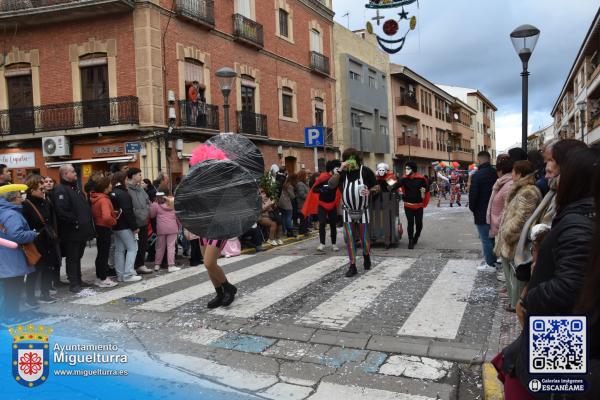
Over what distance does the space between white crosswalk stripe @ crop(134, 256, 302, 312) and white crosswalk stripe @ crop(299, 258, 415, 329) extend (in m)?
1.72

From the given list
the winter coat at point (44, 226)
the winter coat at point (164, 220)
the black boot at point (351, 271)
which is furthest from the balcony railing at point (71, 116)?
the black boot at point (351, 271)

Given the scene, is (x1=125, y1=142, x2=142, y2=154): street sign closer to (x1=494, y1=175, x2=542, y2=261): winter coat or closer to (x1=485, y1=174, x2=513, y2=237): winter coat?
(x1=485, y1=174, x2=513, y2=237): winter coat

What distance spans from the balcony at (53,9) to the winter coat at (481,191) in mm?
13539

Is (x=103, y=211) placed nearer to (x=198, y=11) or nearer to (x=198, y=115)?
(x=198, y=115)

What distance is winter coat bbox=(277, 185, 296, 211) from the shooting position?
1177cm

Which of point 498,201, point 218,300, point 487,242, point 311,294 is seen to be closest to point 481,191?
point 487,242

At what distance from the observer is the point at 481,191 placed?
722 cm

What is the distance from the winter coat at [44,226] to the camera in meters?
6.21

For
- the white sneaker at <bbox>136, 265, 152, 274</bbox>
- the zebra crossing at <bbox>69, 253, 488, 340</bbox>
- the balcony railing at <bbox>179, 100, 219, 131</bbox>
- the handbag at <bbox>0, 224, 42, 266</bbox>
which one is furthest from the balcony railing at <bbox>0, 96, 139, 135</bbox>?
the handbag at <bbox>0, 224, 42, 266</bbox>

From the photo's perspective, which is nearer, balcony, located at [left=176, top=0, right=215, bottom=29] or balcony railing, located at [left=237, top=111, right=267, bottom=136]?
balcony, located at [left=176, top=0, right=215, bottom=29]

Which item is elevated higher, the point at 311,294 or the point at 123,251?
the point at 123,251

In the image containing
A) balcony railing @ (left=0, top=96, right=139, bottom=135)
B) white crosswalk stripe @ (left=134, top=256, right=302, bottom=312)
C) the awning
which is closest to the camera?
white crosswalk stripe @ (left=134, top=256, right=302, bottom=312)

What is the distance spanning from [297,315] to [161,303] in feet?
6.12

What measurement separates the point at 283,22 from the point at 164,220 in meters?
18.4
